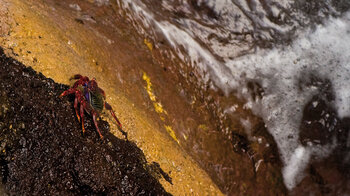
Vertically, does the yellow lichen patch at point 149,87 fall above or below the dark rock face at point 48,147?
below

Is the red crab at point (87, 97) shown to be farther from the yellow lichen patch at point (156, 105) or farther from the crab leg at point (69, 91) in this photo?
the yellow lichen patch at point (156, 105)

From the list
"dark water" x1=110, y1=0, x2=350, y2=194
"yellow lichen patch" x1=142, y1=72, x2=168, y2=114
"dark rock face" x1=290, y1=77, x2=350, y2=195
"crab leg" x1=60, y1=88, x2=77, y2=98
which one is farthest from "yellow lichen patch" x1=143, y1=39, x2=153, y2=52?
"dark rock face" x1=290, y1=77, x2=350, y2=195

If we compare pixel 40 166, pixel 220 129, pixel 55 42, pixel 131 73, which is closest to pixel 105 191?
pixel 40 166

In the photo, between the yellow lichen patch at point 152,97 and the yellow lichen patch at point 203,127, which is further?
the yellow lichen patch at point 203,127

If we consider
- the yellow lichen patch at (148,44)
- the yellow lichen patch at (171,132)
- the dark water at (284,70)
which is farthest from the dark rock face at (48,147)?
the dark water at (284,70)

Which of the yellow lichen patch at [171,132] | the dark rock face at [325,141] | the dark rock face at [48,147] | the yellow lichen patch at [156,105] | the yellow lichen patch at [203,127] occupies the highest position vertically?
the dark rock face at [48,147]

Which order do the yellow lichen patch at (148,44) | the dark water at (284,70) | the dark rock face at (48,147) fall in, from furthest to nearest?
the dark water at (284,70) < the yellow lichen patch at (148,44) < the dark rock face at (48,147)

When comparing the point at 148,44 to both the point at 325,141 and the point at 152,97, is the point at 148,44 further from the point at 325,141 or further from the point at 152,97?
the point at 325,141

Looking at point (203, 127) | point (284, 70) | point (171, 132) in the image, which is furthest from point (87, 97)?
point (284, 70)
